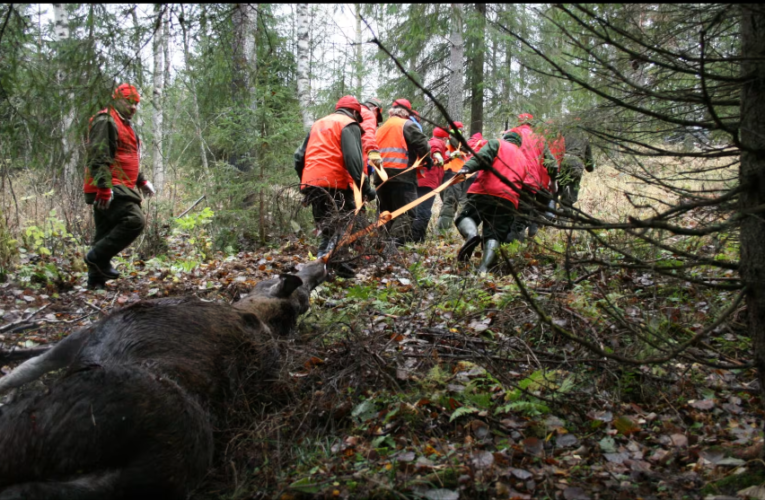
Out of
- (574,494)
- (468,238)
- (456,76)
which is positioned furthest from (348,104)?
(456,76)

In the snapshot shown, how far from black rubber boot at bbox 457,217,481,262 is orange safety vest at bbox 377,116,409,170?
2.55 m

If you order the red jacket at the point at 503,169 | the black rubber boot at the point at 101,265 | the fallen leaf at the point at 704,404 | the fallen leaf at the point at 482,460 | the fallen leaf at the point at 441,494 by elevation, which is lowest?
the fallen leaf at the point at 441,494

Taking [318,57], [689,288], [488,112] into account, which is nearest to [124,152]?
[689,288]

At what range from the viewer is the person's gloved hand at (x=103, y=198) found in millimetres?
6377

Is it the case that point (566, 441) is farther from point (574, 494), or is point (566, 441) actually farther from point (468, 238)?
point (468, 238)

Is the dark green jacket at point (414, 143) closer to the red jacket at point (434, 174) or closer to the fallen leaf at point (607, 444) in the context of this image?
the red jacket at point (434, 174)

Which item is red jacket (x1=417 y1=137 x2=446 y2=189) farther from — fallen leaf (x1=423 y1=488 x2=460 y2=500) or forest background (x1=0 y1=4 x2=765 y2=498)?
fallen leaf (x1=423 y1=488 x2=460 y2=500)

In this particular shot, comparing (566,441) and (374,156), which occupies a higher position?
(374,156)

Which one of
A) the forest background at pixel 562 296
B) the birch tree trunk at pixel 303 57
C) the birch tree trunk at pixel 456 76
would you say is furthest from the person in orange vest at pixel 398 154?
the birch tree trunk at pixel 303 57

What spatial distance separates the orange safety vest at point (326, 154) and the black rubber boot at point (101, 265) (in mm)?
2788

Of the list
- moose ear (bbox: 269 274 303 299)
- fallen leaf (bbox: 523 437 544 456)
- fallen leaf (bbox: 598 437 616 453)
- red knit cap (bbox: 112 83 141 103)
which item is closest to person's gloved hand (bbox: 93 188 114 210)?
red knit cap (bbox: 112 83 141 103)

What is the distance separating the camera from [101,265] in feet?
22.6

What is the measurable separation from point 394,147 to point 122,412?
26.1 ft

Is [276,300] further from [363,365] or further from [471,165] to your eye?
[471,165]
